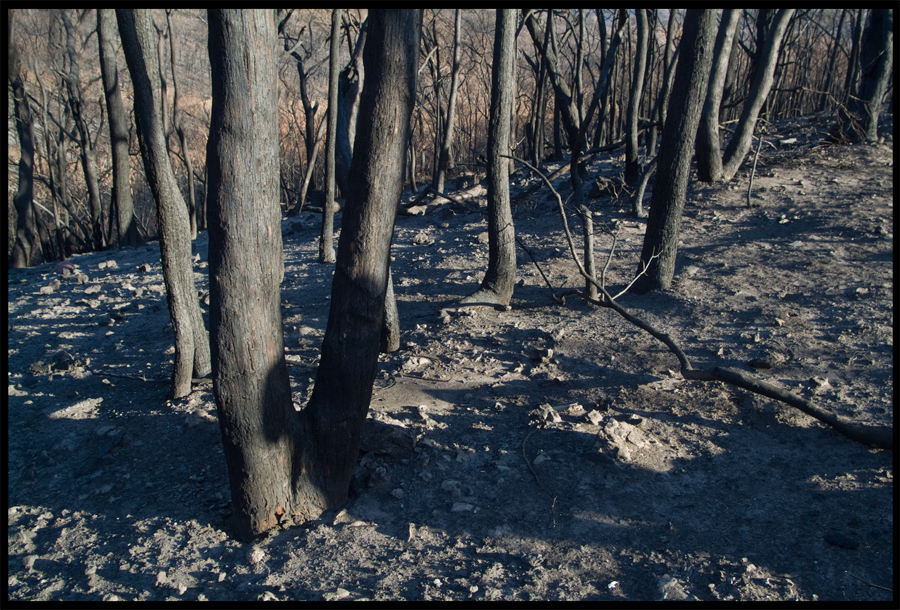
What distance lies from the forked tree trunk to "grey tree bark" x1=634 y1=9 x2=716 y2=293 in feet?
12.6

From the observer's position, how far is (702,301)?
6227 mm

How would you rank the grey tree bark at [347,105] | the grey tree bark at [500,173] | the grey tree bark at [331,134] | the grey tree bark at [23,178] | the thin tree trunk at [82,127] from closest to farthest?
the grey tree bark at [500,173]
the grey tree bark at [331,134]
the grey tree bark at [347,105]
the grey tree bark at [23,178]
the thin tree trunk at [82,127]

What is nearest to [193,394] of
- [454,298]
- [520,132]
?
[454,298]

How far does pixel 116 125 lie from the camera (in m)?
10.5

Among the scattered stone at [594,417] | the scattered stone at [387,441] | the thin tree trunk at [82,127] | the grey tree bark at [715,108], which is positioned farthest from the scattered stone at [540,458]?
the thin tree trunk at [82,127]

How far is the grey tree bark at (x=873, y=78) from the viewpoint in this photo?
1066 cm

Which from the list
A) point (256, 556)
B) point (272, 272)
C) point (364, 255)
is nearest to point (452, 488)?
point (256, 556)

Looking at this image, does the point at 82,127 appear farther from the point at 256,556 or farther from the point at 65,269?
the point at 256,556

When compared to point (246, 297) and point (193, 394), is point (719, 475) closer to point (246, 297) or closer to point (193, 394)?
point (246, 297)

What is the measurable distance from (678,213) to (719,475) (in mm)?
3580

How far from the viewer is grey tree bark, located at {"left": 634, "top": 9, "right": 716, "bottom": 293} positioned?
6266 mm

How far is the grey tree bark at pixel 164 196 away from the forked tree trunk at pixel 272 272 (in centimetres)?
200

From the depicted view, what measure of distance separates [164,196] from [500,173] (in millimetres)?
3390

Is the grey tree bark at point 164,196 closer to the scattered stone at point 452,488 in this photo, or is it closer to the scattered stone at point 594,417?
the scattered stone at point 452,488
